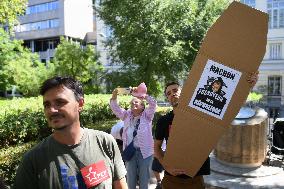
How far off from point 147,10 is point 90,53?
12.6 metres

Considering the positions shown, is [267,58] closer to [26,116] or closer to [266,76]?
[266,76]

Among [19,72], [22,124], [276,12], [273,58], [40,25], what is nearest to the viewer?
[22,124]

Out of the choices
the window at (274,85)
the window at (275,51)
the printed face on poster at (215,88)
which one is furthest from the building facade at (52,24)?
the printed face on poster at (215,88)

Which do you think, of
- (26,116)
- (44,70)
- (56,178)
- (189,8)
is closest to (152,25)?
(189,8)

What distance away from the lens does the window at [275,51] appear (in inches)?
1248

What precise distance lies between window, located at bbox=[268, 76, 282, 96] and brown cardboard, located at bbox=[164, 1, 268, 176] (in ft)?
96.3

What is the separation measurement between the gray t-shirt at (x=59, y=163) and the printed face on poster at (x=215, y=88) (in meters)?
1.41

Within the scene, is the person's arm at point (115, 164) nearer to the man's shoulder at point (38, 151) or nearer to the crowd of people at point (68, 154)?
the crowd of people at point (68, 154)

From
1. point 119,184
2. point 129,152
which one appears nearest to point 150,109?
point 129,152

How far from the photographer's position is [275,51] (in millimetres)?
31922

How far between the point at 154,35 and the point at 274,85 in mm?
21890

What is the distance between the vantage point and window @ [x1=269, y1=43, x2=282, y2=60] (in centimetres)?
3170

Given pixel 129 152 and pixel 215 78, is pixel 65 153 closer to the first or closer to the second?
pixel 215 78

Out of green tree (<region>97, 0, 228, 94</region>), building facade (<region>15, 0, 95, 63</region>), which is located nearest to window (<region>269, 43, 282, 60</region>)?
green tree (<region>97, 0, 228, 94</region>)
